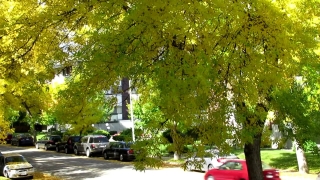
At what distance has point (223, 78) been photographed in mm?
6703

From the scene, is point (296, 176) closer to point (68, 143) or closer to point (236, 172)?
point (236, 172)

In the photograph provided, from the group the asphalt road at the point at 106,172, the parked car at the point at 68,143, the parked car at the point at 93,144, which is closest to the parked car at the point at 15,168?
the asphalt road at the point at 106,172

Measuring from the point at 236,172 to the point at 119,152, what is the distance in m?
15.2

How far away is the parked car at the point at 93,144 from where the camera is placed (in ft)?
109

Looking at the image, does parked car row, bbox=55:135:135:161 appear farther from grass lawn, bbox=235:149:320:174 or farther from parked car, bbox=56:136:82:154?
grass lawn, bbox=235:149:320:174

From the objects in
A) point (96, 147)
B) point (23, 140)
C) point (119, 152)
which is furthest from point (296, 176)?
point (23, 140)

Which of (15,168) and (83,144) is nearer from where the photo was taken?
(15,168)

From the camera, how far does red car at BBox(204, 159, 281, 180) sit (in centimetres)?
1525

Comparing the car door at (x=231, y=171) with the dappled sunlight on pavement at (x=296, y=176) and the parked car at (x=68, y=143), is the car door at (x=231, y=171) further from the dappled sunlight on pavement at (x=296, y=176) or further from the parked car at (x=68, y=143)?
the parked car at (x=68, y=143)

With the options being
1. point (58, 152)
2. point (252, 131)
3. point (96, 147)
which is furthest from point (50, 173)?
point (252, 131)

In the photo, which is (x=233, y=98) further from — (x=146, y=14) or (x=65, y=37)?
(x=65, y=37)

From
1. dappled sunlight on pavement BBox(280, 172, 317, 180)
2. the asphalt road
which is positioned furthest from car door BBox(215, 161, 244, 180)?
dappled sunlight on pavement BBox(280, 172, 317, 180)

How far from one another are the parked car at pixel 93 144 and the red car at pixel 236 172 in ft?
58.6

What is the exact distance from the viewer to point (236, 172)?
52.3 ft
